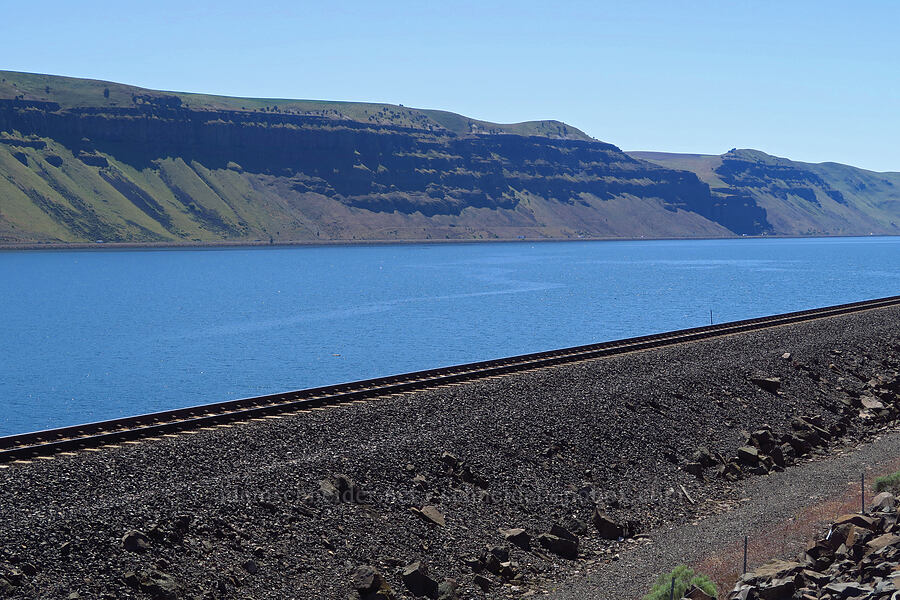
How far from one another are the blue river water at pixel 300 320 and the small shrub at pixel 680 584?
113ft

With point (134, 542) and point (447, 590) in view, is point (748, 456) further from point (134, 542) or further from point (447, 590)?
point (134, 542)

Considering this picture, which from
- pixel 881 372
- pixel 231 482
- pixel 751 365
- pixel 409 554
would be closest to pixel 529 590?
pixel 409 554

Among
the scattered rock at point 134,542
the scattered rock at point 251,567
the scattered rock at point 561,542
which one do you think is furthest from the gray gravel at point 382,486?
the scattered rock at point 561,542

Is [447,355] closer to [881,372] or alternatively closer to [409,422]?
[881,372]

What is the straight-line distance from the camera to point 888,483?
76.2 feet

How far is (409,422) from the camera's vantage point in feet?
81.1

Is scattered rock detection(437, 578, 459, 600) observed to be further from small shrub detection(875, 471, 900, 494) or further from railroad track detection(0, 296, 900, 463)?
small shrub detection(875, 471, 900, 494)

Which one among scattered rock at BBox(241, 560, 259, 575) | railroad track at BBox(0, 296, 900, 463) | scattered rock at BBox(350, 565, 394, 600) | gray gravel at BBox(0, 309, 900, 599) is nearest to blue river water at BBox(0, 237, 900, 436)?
railroad track at BBox(0, 296, 900, 463)

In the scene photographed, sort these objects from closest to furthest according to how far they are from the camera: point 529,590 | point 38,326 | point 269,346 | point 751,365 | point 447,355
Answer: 1. point 529,590
2. point 751,365
3. point 447,355
4. point 269,346
5. point 38,326

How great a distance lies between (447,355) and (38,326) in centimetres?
4883

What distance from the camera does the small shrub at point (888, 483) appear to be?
22984 millimetres

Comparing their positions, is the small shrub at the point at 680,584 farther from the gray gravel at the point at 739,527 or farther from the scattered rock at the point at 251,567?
the scattered rock at the point at 251,567

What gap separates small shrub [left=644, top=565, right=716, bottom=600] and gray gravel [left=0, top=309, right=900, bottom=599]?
258 cm

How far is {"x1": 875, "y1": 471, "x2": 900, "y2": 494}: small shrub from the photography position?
75.4 ft
